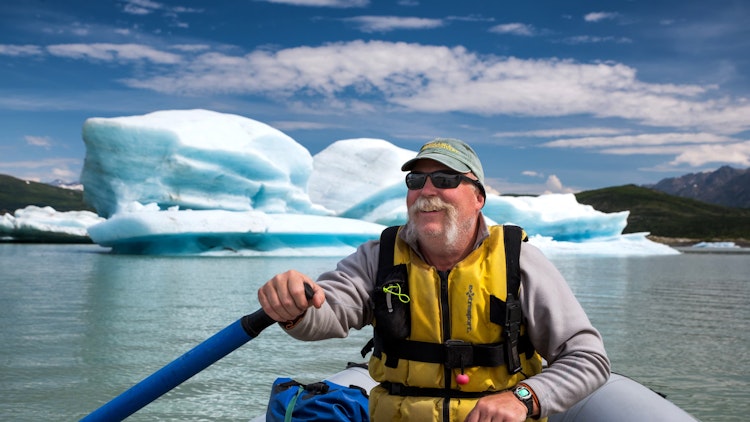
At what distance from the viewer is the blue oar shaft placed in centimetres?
179

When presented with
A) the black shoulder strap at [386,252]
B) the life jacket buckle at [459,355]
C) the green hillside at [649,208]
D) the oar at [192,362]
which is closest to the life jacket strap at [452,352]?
the life jacket buckle at [459,355]

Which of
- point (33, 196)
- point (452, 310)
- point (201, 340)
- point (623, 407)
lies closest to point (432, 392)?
point (452, 310)

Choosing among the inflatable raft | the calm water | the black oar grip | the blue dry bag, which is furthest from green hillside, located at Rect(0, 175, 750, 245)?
the black oar grip

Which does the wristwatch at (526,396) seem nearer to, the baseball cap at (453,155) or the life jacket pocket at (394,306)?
the life jacket pocket at (394,306)

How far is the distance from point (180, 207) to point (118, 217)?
333 cm

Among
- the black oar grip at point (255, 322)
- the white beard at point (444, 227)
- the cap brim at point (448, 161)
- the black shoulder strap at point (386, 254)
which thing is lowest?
the black oar grip at point (255, 322)

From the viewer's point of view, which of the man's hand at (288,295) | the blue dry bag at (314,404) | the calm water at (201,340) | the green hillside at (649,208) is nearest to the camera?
the man's hand at (288,295)

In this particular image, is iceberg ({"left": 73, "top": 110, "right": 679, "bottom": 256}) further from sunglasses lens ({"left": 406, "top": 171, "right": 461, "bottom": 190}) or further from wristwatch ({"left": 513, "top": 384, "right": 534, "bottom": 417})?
wristwatch ({"left": 513, "top": 384, "right": 534, "bottom": 417})

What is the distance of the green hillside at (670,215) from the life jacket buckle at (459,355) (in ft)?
266

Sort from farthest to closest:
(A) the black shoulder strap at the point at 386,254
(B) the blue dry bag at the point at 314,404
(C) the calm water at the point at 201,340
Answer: (C) the calm water at the point at 201,340, (B) the blue dry bag at the point at 314,404, (A) the black shoulder strap at the point at 386,254

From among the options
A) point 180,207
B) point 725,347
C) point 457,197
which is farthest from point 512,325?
point 180,207

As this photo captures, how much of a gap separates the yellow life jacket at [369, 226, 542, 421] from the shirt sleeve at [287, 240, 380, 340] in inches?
2.4

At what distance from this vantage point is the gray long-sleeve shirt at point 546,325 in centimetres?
180

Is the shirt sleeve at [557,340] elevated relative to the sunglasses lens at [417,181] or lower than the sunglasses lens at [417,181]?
lower
